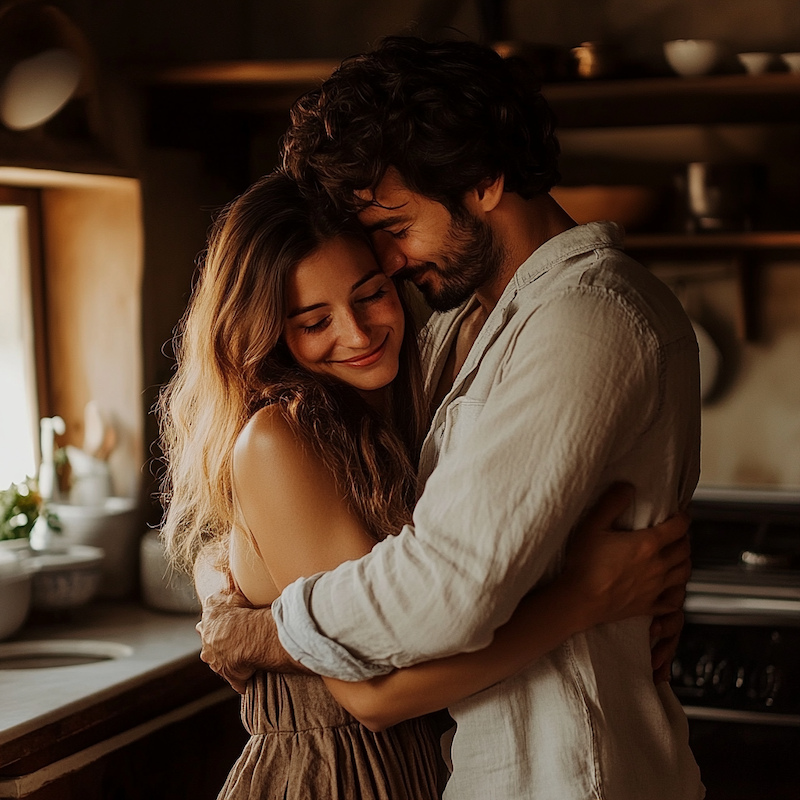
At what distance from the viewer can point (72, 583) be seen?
2662 mm

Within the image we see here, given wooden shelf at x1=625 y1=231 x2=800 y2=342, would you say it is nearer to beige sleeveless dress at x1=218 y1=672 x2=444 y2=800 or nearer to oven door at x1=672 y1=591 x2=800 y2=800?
oven door at x1=672 y1=591 x2=800 y2=800

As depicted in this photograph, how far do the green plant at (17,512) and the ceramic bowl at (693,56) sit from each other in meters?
1.96

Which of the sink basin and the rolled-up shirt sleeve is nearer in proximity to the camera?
the rolled-up shirt sleeve

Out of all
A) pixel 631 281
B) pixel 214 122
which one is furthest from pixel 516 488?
pixel 214 122

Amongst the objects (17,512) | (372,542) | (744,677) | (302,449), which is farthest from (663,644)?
(17,512)

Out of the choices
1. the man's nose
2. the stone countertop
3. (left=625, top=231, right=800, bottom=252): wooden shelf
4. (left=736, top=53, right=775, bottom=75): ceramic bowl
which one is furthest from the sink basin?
(left=736, top=53, right=775, bottom=75): ceramic bowl

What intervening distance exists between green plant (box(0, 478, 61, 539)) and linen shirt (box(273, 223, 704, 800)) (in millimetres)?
1497

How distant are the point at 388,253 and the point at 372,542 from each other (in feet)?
1.46

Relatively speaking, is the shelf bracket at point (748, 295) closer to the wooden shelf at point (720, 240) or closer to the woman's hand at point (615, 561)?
the wooden shelf at point (720, 240)

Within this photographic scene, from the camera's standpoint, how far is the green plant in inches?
104

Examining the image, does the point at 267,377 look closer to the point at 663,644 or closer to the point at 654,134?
the point at 663,644

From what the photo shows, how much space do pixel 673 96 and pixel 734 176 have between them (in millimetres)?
289

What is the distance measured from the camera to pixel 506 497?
3.90 ft

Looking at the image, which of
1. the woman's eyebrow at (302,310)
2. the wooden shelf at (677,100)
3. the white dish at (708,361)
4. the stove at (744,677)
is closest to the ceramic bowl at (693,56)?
the wooden shelf at (677,100)
